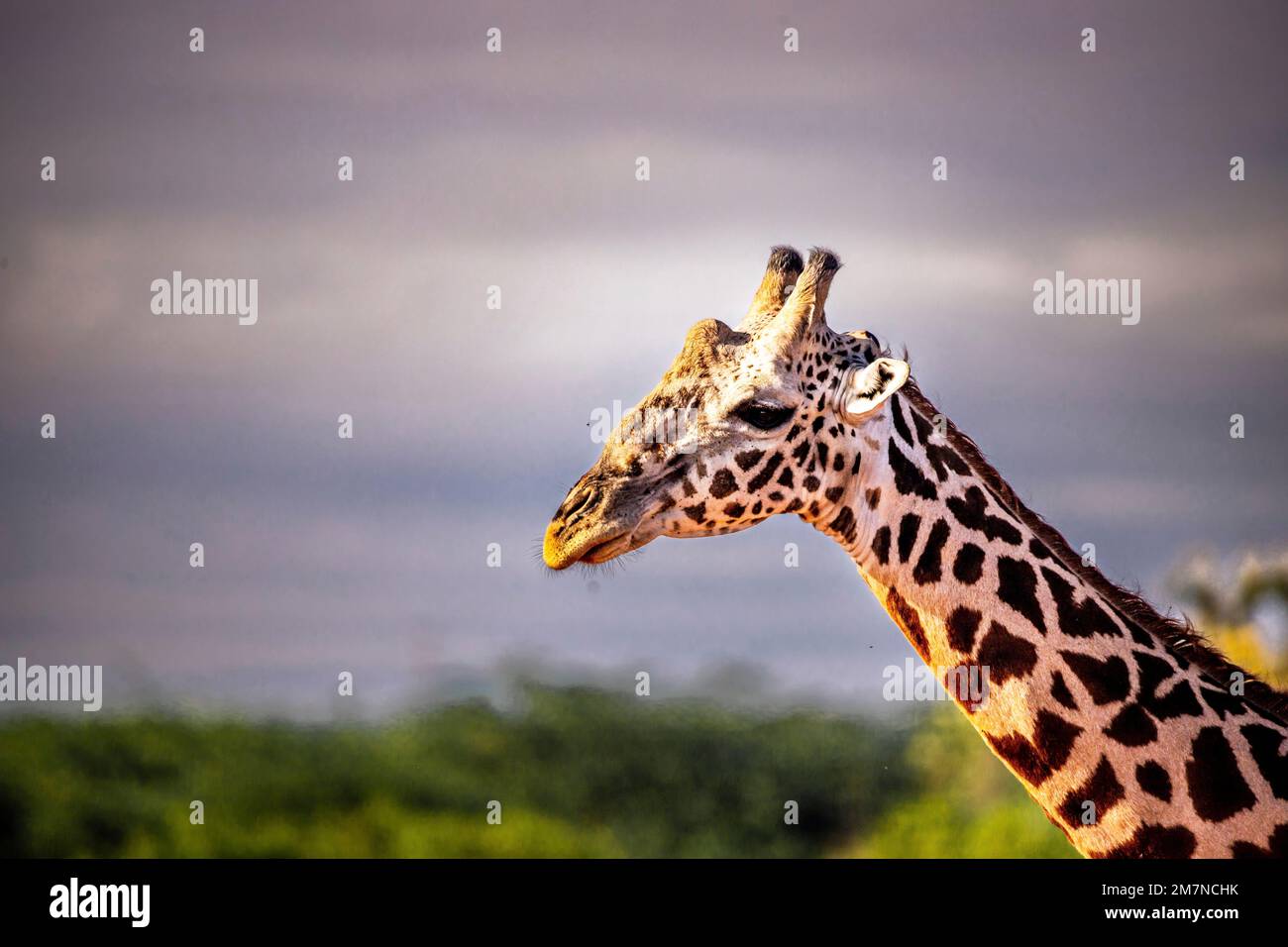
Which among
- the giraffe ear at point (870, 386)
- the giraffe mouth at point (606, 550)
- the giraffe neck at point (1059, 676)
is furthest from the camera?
the giraffe mouth at point (606, 550)

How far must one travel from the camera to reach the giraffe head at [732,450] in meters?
8.31

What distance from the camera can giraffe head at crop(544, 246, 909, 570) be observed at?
8.31m

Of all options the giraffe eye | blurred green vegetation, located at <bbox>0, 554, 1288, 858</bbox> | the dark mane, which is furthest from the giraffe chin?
blurred green vegetation, located at <bbox>0, 554, 1288, 858</bbox>

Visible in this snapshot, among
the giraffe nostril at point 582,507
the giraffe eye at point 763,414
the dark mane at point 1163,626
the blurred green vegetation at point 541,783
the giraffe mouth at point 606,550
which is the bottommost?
the blurred green vegetation at point 541,783

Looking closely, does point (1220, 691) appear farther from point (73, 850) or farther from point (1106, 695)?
point (73, 850)

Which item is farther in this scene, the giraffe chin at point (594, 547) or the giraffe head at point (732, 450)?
the giraffe head at point (732, 450)

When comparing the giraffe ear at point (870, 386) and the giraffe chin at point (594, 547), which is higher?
the giraffe ear at point (870, 386)

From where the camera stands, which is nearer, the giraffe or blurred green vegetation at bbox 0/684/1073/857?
the giraffe

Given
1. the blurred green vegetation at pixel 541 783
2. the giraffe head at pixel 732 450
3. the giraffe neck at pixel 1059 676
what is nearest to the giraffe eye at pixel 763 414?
the giraffe head at pixel 732 450

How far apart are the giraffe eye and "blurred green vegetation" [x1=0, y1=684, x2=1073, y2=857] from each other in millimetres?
17291

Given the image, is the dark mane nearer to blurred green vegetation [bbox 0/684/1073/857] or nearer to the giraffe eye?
the giraffe eye

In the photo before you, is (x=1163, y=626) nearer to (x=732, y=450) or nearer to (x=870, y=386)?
(x=870, y=386)

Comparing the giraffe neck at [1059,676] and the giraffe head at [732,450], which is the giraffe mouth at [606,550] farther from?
the giraffe neck at [1059,676]

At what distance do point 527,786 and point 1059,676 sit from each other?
83.0 ft
